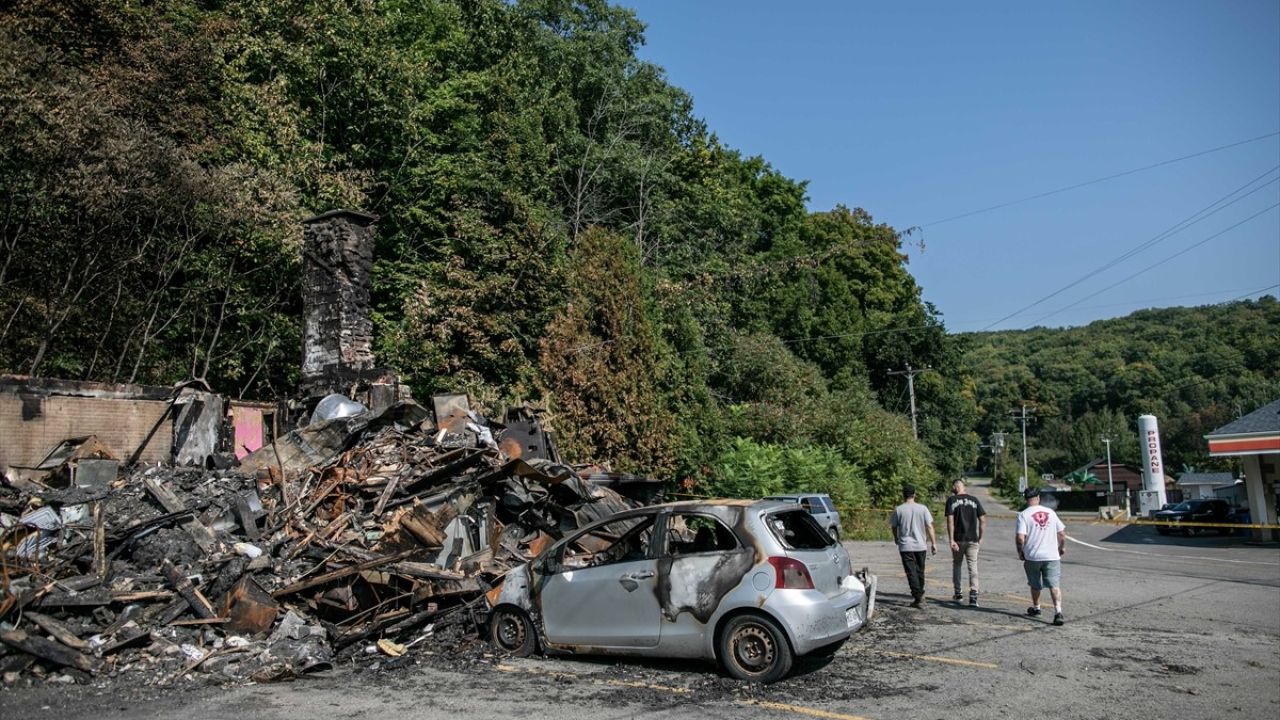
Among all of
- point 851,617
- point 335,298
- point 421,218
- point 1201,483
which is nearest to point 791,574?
point 851,617

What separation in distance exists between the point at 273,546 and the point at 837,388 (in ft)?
143

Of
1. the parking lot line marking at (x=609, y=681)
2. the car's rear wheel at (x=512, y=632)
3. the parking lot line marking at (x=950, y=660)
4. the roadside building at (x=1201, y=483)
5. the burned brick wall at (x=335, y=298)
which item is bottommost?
the parking lot line marking at (x=609, y=681)

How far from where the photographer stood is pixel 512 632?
875cm

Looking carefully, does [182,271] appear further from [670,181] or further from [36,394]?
[670,181]

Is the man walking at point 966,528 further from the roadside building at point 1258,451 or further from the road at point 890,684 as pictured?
the roadside building at point 1258,451

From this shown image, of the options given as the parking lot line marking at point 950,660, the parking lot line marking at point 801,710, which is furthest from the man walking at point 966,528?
the parking lot line marking at point 801,710

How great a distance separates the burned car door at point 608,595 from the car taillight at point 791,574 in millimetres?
1186

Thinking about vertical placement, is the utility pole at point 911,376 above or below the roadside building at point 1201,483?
above

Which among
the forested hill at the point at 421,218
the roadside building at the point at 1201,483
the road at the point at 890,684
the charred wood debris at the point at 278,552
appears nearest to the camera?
the road at the point at 890,684

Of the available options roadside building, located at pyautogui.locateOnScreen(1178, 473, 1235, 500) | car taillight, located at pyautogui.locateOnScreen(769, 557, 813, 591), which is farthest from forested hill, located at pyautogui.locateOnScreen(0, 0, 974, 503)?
roadside building, located at pyautogui.locateOnScreen(1178, 473, 1235, 500)

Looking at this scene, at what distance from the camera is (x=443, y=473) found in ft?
39.5

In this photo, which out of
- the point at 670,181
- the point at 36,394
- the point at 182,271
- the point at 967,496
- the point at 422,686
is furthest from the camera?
the point at 670,181

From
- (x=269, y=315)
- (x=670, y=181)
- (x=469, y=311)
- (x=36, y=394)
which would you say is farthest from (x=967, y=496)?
(x=670, y=181)

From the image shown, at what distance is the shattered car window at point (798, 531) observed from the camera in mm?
7895
